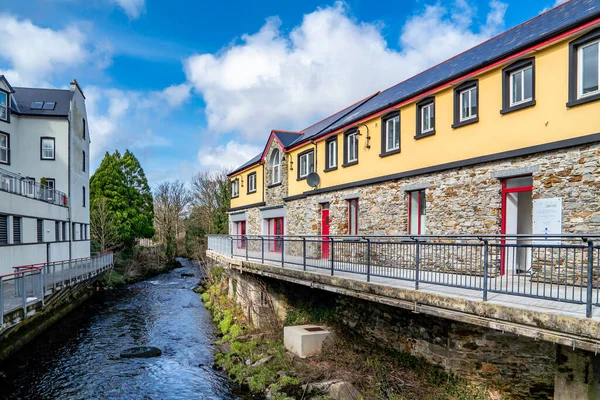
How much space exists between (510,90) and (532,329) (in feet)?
22.0

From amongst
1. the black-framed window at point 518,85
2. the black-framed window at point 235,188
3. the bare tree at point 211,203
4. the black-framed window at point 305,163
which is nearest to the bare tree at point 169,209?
the bare tree at point 211,203

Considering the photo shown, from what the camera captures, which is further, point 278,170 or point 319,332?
point 278,170

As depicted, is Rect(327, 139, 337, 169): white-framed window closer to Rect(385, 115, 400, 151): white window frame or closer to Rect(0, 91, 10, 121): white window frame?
Rect(385, 115, 400, 151): white window frame

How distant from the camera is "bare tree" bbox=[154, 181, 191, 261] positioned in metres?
51.4

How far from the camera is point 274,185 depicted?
2359 centimetres

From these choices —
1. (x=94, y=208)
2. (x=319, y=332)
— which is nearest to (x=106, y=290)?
(x=94, y=208)

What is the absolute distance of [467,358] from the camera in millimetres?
8438

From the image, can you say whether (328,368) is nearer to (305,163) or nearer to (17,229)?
(305,163)

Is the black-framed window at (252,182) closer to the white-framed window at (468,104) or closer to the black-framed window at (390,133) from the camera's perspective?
the black-framed window at (390,133)

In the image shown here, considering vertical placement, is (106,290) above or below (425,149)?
below

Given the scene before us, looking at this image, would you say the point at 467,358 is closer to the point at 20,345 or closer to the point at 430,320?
the point at 430,320

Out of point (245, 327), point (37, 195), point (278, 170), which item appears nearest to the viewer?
point (245, 327)

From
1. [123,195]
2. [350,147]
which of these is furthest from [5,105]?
[350,147]

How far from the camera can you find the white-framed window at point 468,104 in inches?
438
